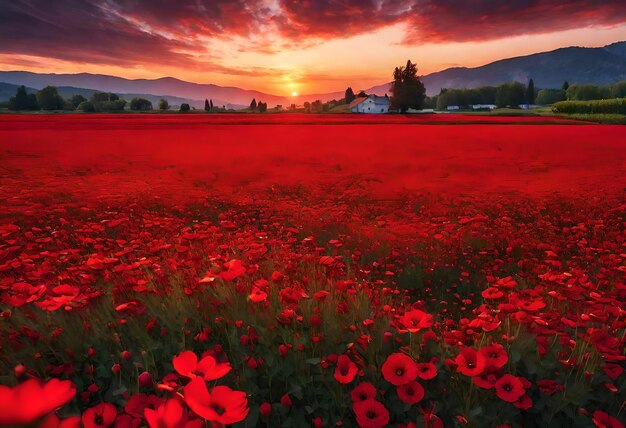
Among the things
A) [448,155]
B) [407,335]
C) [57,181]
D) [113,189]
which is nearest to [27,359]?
[407,335]

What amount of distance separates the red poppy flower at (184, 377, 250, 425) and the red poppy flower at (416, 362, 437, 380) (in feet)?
3.42

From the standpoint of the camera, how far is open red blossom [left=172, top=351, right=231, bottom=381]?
1.37 m

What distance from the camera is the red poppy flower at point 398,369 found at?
1.92 metres

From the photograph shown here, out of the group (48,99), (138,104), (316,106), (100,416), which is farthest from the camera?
(316,106)

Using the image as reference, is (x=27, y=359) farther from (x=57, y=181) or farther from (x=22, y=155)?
(x=22, y=155)

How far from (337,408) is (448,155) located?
16543mm

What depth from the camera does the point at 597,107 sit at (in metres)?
47.0

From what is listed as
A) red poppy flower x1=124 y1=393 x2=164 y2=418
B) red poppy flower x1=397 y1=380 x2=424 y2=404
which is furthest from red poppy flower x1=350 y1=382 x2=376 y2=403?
red poppy flower x1=124 y1=393 x2=164 y2=418

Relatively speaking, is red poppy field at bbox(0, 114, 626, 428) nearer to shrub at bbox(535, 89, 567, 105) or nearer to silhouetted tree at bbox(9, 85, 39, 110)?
silhouetted tree at bbox(9, 85, 39, 110)

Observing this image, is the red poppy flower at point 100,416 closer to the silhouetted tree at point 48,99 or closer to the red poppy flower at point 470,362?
the red poppy flower at point 470,362

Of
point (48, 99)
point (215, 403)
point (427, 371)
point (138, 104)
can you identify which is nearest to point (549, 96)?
point (138, 104)

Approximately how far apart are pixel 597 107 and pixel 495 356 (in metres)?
57.4

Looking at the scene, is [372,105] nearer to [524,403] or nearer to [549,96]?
[549,96]

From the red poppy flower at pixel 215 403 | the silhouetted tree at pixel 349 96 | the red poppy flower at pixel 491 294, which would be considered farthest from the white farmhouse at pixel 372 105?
the red poppy flower at pixel 215 403
